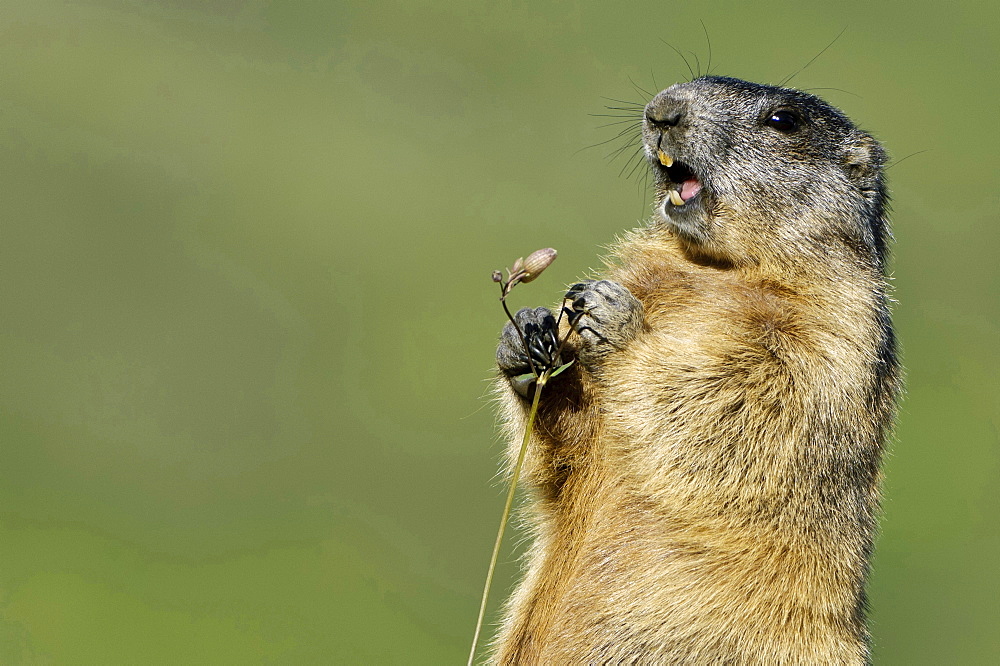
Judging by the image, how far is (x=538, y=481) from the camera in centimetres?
493

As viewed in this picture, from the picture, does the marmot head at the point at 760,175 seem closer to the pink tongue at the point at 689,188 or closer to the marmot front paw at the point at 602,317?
the pink tongue at the point at 689,188

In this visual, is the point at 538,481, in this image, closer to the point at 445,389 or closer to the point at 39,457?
the point at 445,389

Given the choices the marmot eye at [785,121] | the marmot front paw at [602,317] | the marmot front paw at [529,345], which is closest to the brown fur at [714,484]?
the marmot front paw at [602,317]

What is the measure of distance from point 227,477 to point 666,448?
11.7 meters

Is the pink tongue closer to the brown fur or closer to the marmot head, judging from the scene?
the marmot head

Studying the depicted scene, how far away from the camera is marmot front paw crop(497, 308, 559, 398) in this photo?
4281 millimetres

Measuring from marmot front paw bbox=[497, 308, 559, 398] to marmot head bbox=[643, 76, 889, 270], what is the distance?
1.16m

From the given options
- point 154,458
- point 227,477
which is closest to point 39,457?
point 154,458

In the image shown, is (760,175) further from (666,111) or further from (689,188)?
(666,111)

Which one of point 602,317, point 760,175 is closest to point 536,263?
point 602,317

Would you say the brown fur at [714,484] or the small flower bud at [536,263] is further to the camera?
the brown fur at [714,484]

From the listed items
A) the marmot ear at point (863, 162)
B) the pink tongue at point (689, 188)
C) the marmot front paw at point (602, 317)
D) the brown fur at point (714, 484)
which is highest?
the marmot ear at point (863, 162)

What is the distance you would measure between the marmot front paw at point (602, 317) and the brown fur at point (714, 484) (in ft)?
0.14

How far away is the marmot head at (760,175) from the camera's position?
504 cm
